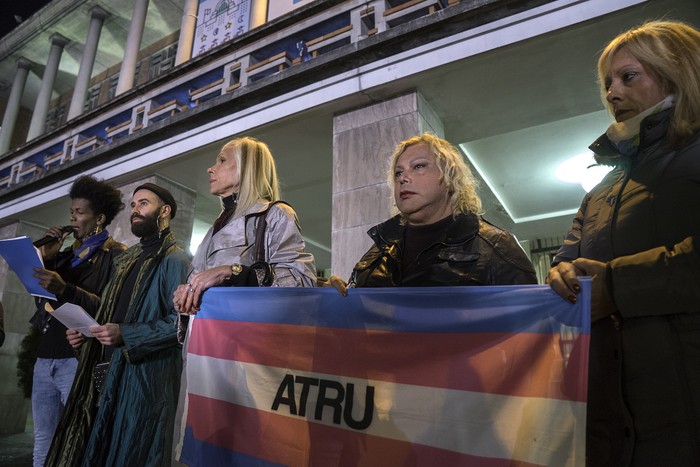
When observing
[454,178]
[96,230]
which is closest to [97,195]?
[96,230]

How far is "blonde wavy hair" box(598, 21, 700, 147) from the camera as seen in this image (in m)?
1.38

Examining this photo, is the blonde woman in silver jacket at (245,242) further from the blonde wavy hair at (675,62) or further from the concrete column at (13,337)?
the concrete column at (13,337)

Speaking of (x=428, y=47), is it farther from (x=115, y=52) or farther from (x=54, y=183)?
(x=115, y=52)

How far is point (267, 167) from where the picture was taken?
2.61 metres

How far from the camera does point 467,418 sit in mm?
1419

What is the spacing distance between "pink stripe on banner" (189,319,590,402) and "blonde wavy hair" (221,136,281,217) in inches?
31.8

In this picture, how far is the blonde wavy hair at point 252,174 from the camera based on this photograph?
8.04 ft

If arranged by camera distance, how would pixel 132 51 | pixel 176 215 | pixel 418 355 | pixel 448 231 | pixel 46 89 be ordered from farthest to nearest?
1. pixel 46 89
2. pixel 132 51
3. pixel 176 215
4. pixel 448 231
5. pixel 418 355

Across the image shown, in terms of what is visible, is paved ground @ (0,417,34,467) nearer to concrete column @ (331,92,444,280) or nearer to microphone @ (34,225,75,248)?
microphone @ (34,225,75,248)

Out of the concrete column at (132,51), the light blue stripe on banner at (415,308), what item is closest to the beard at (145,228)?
the light blue stripe on banner at (415,308)

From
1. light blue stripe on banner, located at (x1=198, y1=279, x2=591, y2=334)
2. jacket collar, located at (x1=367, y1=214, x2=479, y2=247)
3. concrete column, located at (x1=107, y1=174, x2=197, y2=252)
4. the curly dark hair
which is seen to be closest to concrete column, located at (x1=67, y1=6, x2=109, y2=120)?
concrete column, located at (x1=107, y1=174, x2=197, y2=252)

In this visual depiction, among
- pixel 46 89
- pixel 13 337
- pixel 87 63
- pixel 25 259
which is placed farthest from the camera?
pixel 46 89

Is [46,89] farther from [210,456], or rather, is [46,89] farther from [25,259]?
[210,456]

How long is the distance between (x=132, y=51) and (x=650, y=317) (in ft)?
41.1
